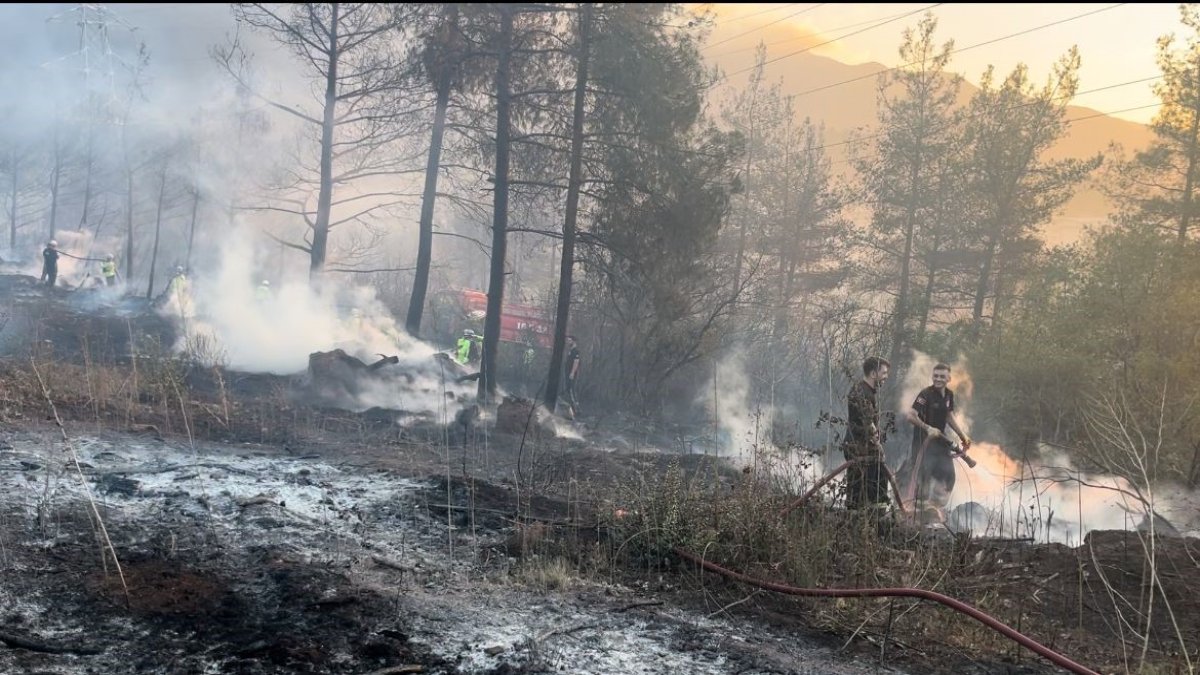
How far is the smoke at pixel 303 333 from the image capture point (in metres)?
14.4

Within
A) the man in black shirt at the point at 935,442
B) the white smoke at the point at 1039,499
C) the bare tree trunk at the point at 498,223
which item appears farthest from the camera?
the bare tree trunk at the point at 498,223

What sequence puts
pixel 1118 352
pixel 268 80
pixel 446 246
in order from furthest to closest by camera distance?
pixel 446 246
pixel 268 80
pixel 1118 352

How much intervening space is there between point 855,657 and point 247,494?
15.7 ft

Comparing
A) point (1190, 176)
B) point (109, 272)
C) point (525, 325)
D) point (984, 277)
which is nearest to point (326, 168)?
point (525, 325)

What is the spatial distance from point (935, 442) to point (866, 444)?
9.69 ft

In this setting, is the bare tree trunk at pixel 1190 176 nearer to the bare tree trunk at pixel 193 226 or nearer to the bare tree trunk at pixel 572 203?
the bare tree trunk at pixel 572 203

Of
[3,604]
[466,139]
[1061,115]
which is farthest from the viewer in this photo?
[1061,115]

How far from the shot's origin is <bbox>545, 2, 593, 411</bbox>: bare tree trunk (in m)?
14.5

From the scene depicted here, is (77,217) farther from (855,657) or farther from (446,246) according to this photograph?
Result: (855,657)

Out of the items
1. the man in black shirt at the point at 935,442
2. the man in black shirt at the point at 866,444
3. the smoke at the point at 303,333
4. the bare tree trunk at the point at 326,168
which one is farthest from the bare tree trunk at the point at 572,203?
the man in black shirt at the point at 866,444

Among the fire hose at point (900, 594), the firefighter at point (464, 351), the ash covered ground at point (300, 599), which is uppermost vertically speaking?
the firefighter at point (464, 351)

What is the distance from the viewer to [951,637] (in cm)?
448

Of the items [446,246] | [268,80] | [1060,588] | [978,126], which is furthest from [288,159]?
[1060,588]

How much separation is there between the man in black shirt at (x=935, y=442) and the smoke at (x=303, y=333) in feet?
25.7
